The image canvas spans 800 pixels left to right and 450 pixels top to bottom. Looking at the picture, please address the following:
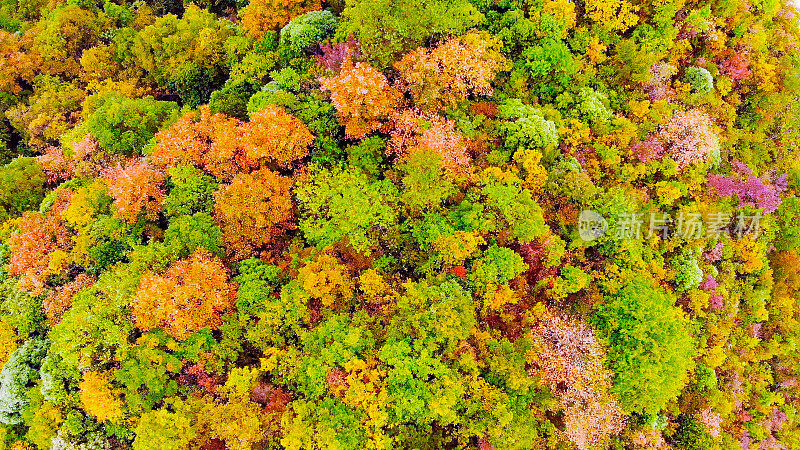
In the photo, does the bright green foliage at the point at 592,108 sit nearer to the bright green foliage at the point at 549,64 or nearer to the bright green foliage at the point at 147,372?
the bright green foliage at the point at 549,64

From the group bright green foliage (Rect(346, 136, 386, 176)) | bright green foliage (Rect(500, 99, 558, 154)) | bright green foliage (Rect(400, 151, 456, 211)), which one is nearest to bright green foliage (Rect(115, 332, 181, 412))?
bright green foliage (Rect(346, 136, 386, 176))

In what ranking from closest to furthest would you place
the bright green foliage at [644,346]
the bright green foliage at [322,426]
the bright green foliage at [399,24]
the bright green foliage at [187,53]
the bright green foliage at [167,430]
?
the bright green foliage at [322,426], the bright green foliage at [167,430], the bright green foliage at [644,346], the bright green foliage at [399,24], the bright green foliage at [187,53]

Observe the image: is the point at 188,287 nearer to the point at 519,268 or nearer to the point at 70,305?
the point at 70,305

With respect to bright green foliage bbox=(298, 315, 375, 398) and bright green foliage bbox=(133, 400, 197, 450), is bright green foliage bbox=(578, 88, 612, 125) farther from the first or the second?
bright green foliage bbox=(133, 400, 197, 450)

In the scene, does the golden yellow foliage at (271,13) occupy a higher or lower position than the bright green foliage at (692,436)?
higher

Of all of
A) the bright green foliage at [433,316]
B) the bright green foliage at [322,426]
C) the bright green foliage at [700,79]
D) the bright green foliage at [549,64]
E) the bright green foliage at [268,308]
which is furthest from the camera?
the bright green foliage at [700,79]

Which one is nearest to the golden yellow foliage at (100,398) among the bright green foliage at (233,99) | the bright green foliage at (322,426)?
the bright green foliage at (322,426)
